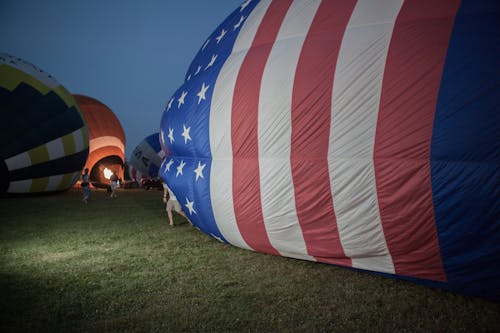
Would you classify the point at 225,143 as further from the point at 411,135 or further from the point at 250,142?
the point at 411,135

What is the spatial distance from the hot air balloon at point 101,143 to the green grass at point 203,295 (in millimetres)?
11824

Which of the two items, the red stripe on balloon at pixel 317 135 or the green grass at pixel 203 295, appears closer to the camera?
the green grass at pixel 203 295

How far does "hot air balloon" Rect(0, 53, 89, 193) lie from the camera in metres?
9.38

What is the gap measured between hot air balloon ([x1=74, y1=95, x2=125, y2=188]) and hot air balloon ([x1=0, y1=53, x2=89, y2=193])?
13.0 feet

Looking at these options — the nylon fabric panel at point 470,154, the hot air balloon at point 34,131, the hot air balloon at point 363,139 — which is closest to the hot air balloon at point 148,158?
the hot air balloon at point 34,131

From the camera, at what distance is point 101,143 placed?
Result: 15.6 m

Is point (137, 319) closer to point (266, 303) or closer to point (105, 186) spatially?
point (266, 303)

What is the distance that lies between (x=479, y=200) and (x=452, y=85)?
890 mm

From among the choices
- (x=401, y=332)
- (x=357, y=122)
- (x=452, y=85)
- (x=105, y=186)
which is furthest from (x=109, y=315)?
(x=105, y=186)

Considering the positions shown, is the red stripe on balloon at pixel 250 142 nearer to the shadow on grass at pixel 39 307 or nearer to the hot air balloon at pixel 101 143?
the shadow on grass at pixel 39 307

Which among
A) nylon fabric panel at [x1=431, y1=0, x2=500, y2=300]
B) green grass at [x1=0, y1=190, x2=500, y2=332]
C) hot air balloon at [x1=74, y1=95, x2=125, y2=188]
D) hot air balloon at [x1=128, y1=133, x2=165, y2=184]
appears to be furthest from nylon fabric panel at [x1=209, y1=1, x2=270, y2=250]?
hot air balloon at [x1=128, y1=133, x2=165, y2=184]

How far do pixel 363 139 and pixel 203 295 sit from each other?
1916 millimetres

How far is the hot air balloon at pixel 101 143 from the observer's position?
605 inches

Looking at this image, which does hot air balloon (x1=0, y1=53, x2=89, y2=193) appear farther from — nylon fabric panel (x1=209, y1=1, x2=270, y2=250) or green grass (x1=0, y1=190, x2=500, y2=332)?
nylon fabric panel (x1=209, y1=1, x2=270, y2=250)
